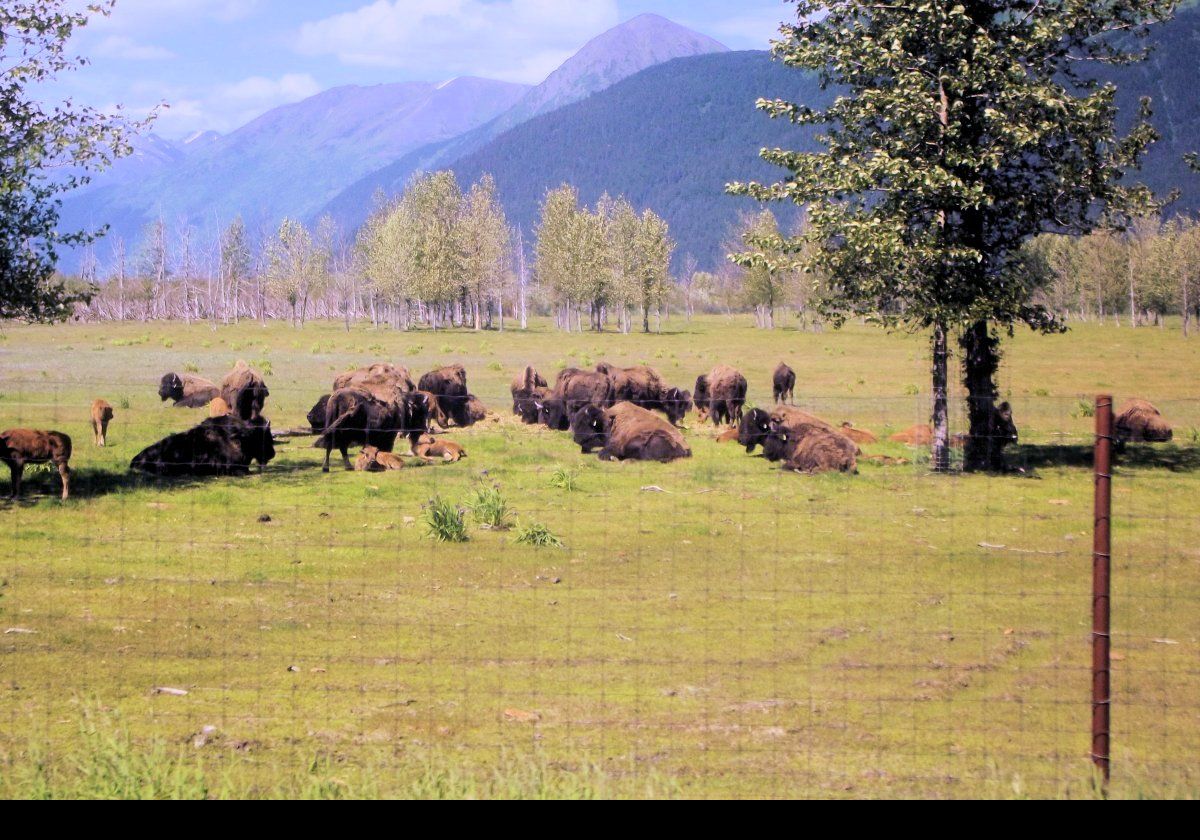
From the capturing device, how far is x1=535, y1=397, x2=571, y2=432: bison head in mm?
24734

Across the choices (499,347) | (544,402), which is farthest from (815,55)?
(499,347)

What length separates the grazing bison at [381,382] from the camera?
69.1ft

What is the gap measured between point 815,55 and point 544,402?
971 cm

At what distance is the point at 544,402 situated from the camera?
2538 centimetres

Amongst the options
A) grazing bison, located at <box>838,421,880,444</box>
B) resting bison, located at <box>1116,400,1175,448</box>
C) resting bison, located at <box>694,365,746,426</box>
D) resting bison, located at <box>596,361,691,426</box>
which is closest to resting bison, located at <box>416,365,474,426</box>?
resting bison, located at <box>596,361,691,426</box>

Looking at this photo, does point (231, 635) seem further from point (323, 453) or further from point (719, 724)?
point (323, 453)

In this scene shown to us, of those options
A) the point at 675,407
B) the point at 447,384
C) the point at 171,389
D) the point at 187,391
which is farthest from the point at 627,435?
the point at 171,389

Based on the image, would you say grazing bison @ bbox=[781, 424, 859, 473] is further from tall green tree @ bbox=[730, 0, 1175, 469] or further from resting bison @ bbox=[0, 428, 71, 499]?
resting bison @ bbox=[0, 428, 71, 499]

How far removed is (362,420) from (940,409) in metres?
10.00

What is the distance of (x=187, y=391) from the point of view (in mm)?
29156

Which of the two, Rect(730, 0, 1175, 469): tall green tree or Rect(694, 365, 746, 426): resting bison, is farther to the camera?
Rect(694, 365, 746, 426): resting bison

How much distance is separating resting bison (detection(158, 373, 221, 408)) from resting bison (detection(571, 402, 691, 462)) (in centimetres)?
1169

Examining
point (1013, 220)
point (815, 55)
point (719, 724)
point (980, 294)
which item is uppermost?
point (815, 55)

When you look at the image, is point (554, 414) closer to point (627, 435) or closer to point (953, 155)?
point (627, 435)
